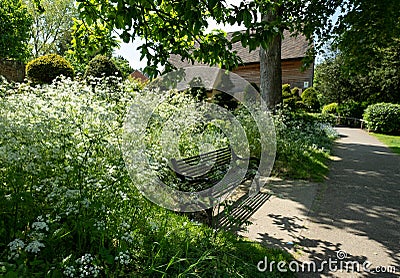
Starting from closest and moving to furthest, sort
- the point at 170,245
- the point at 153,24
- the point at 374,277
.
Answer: the point at 170,245 → the point at 374,277 → the point at 153,24

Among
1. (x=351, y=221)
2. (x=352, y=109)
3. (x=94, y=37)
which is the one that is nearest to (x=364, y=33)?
(x=351, y=221)

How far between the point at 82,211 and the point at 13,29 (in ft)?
48.1

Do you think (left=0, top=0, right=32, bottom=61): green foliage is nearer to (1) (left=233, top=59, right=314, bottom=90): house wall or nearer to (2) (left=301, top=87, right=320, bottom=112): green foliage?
(1) (left=233, top=59, right=314, bottom=90): house wall

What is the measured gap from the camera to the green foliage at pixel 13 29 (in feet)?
43.1

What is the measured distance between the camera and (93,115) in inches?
121

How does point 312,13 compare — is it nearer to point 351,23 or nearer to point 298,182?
point 351,23

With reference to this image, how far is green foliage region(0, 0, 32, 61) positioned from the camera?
13.1m

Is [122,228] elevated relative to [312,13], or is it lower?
lower

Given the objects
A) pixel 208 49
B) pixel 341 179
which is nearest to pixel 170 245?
pixel 208 49

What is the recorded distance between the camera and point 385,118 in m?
19.3

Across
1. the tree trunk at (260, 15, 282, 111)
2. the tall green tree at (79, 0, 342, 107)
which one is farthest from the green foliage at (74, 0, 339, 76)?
the tree trunk at (260, 15, 282, 111)

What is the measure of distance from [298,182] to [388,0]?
606 cm

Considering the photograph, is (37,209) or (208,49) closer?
(37,209)

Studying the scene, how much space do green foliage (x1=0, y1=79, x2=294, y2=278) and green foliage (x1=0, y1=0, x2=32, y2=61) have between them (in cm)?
1295
